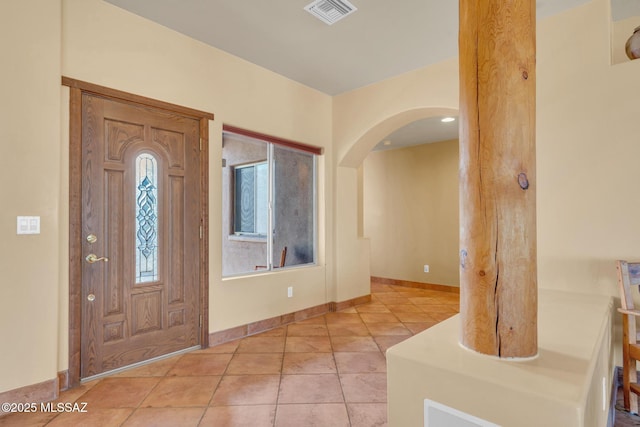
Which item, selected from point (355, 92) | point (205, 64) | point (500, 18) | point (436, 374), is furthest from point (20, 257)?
point (355, 92)

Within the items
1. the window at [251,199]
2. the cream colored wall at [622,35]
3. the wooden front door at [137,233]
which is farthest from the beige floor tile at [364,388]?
the cream colored wall at [622,35]

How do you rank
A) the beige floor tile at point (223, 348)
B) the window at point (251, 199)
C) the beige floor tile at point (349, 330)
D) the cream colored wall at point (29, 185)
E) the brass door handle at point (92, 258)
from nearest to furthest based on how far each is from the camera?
the cream colored wall at point (29, 185) → the brass door handle at point (92, 258) → the beige floor tile at point (223, 348) → the beige floor tile at point (349, 330) → the window at point (251, 199)

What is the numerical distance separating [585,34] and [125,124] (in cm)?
362

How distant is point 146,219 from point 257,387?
5.24 feet

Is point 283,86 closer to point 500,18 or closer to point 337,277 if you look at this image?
point 337,277

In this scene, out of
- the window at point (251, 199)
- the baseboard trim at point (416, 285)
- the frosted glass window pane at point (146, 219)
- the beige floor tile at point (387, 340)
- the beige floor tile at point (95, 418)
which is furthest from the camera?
the baseboard trim at point (416, 285)

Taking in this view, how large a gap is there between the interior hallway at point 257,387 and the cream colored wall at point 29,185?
38 centimetres

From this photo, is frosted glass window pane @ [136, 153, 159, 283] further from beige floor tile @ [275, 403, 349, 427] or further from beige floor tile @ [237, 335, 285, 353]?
beige floor tile @ [275, 403, 349, 427]

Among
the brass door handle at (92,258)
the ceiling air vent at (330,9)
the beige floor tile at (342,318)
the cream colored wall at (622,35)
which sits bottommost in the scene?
the beige floor tile at (342,318)

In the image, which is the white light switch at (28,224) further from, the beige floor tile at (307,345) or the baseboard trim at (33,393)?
the beige floor tile at (307,345)

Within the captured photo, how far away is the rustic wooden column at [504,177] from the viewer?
3.47 ft

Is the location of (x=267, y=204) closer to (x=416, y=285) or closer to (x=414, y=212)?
(x=414, y=212)

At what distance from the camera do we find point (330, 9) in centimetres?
255

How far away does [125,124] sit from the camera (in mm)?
2611
